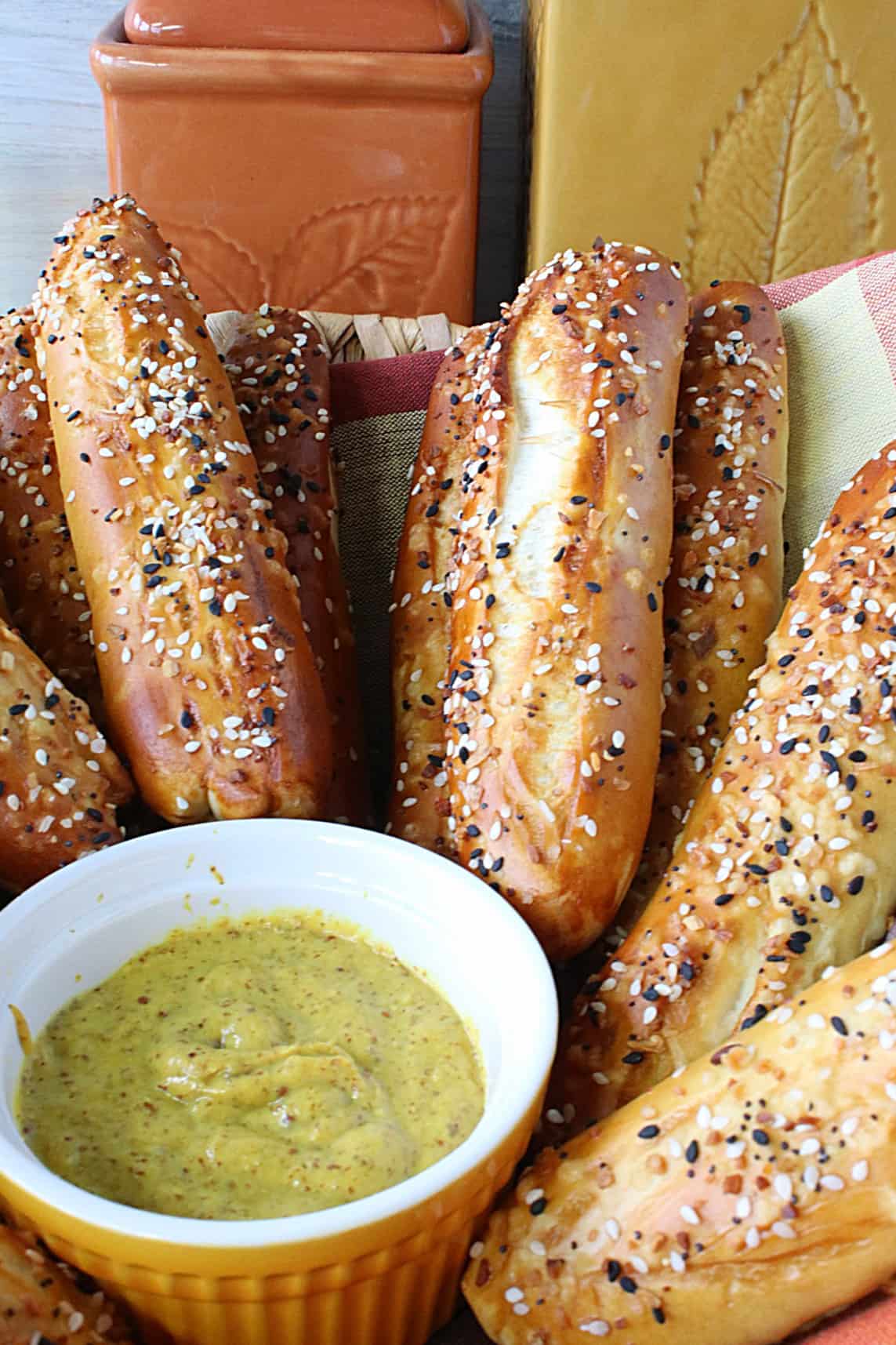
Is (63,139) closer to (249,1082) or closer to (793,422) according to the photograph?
(793,422)

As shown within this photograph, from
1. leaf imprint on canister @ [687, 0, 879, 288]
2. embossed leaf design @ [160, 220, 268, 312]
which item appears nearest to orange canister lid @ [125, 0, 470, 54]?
embossed leaf design @ [160, 220, 268, 312]

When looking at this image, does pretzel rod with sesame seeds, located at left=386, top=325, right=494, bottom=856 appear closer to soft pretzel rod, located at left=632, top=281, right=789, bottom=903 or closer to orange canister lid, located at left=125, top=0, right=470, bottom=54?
soft pretzel rod, located at left=632, top=281, right=789, bottom=903

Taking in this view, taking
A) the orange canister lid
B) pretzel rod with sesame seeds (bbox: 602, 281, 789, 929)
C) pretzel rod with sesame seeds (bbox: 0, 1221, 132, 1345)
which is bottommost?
pretzel rod with sesame seeds (bbox: 0, 1221, 132, 1345)

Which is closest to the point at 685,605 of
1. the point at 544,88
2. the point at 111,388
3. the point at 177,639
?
the point at 177,639

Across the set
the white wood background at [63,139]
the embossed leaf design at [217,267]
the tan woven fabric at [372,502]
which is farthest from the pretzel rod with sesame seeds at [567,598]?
the white wood background at [63,139]

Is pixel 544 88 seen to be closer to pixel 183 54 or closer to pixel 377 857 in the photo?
pixel 183 54

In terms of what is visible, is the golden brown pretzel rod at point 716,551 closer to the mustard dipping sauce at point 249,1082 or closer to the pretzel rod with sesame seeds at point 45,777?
the mustard dipping sauce at point 249,1082

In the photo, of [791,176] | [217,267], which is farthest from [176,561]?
[791,176]
